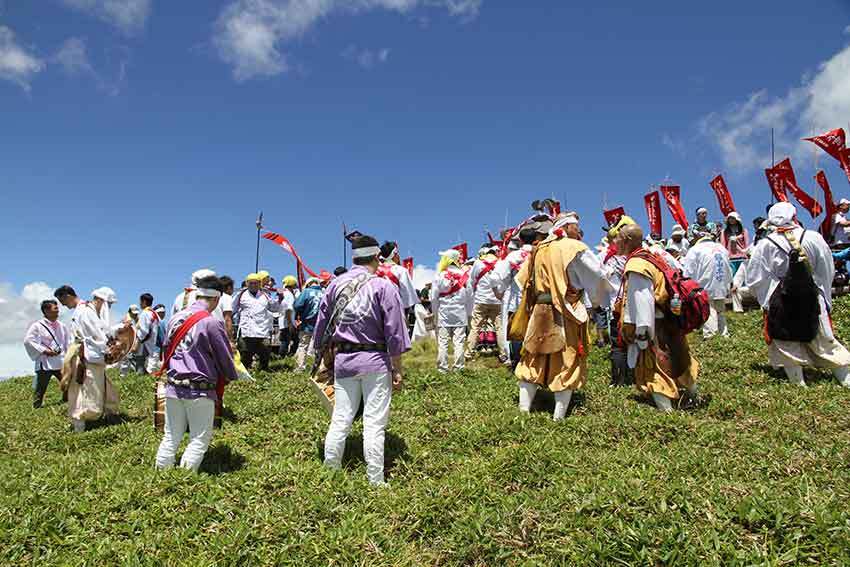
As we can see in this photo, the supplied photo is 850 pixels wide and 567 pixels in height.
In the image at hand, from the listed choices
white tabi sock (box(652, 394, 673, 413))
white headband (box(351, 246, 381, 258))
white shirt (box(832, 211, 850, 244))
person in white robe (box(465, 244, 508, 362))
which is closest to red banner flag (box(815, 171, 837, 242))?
white shirt (box(832, 211, 850, 244))

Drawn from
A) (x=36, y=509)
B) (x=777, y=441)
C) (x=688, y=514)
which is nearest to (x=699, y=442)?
(x=777, y=441)

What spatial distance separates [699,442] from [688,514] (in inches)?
70.1

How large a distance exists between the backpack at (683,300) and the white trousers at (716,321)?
521cm

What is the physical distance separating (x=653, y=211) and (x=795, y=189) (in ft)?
14.2

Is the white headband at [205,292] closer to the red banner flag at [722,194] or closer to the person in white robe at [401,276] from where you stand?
the person in white robe at [401,276]

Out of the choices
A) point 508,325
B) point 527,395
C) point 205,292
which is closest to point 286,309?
point 508,325

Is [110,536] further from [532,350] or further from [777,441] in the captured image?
[777,441]

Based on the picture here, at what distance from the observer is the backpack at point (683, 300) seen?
634 centimetres

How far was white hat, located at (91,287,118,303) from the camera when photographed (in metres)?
8.62

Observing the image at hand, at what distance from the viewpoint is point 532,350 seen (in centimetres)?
663

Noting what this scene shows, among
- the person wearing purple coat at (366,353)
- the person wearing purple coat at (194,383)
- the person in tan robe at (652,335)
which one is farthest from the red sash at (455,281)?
the person wearing purple coat at (194,383)

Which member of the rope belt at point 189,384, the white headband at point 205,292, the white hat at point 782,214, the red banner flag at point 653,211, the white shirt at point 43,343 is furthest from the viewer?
the red banner flag at point 653,211

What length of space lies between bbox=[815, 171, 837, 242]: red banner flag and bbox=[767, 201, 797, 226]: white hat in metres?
7.70

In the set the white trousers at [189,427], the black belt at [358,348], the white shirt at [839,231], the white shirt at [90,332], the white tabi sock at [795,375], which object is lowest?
the white trousers at [189,427]
